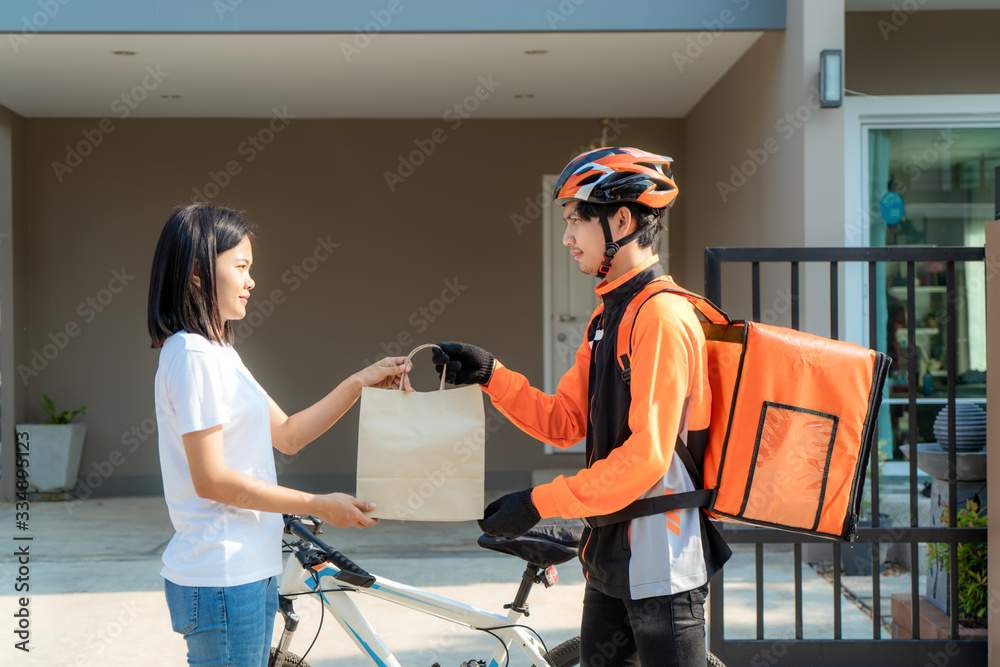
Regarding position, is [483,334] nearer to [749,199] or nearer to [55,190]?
[749,199]

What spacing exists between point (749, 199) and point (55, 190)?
5885mm

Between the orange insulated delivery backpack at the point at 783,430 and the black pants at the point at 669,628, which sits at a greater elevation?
the orange insulated delivery backpack at the point at 783,430

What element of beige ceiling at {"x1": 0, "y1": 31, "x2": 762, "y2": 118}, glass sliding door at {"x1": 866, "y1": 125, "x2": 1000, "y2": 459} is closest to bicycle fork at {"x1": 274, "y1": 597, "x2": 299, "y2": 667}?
beige ceiling at {"x1": 0, "y1": 31, "x2": 762, "y2": 118}

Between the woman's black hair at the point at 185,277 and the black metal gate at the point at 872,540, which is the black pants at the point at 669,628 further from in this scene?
the black metal gate at the point at 872,540

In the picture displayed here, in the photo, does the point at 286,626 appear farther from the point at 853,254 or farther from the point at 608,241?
the point at 853,254

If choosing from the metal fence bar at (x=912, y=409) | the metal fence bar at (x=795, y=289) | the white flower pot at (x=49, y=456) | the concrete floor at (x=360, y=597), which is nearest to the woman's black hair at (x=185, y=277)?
the concrete floor at (x=360, y=597)

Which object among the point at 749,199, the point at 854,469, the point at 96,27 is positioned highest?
the point at 96,27

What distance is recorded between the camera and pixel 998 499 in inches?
122

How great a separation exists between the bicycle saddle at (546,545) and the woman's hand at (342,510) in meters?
0.62

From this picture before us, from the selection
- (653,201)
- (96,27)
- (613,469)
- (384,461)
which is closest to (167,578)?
(384,461)

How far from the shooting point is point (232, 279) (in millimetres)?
1885

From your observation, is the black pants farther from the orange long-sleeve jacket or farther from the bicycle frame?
the bicycle frame

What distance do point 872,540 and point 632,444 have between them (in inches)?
73.3

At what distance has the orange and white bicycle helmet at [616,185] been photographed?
6.48 feet
